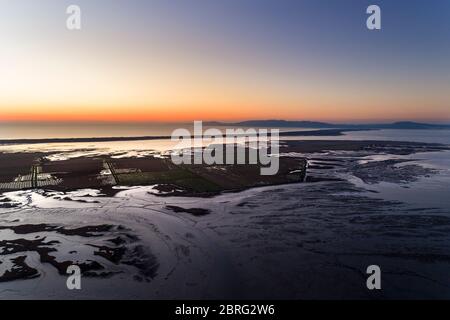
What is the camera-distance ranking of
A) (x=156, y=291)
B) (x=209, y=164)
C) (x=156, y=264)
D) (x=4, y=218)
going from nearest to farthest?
(x=156, y=291)
(x=156, y=264)
(x=4, y=218)
(x=209, y=164)

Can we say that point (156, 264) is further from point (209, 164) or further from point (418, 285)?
point (209, 164)

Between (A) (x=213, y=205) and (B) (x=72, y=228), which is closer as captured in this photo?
(B) (x=72, y=228)

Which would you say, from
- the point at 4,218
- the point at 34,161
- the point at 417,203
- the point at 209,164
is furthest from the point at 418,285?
the point at 34,161

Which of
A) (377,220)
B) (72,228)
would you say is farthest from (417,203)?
(72,228)

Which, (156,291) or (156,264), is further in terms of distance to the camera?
(156,264)
